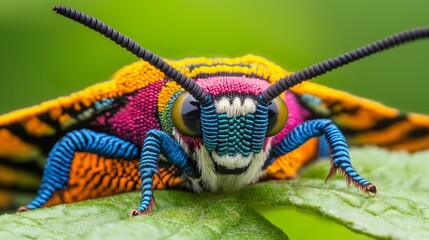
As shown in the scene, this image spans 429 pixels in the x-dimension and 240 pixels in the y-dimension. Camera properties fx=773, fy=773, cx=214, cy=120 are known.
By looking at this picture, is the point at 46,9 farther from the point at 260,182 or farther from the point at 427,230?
the point at 427,230

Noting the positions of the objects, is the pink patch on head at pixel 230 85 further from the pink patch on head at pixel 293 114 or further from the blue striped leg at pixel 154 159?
the pink patch on head at pixel 293 114

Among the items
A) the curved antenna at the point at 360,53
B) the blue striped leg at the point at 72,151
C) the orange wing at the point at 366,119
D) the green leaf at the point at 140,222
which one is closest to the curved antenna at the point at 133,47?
the curved antenna at the point at 360,53

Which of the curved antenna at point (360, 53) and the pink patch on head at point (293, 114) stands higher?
the curved antenna at point (360, 53)

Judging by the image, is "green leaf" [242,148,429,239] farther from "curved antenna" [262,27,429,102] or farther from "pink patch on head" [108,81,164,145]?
"pink patch on head" [108,81,164,145]

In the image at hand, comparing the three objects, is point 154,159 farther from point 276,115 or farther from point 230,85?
point 276,115

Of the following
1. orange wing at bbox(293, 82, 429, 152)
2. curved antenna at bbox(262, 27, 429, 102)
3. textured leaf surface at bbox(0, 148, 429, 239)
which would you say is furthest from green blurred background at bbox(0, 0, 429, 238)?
curved antenna at bbox(262, 27, 429, 102)

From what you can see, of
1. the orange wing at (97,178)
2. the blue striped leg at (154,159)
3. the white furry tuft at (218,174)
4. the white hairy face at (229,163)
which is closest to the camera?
the blue striped leg at (154,159)

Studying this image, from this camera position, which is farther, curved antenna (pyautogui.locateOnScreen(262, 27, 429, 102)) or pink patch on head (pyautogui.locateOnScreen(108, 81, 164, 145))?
pink patch on head (pyautogui.locateOnScreen(108, 81, 164, 145))

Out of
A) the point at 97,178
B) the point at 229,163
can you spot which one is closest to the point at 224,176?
the point at 229,163
